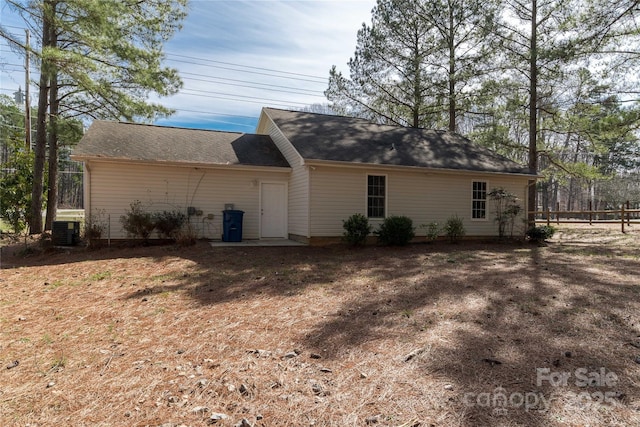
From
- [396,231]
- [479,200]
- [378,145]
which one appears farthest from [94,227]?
[479,200]

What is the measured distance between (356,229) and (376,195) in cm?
177

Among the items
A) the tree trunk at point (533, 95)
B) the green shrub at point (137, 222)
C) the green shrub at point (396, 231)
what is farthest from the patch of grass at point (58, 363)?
the tree trunk at point (533, 95)

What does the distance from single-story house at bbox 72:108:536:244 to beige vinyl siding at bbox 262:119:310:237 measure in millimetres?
33

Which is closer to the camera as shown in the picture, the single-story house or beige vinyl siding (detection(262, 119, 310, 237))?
the single-story house

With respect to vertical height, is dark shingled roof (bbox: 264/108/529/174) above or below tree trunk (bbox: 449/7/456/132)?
below

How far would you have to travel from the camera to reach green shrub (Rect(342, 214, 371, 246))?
10.3m

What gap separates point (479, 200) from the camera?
13023 mm

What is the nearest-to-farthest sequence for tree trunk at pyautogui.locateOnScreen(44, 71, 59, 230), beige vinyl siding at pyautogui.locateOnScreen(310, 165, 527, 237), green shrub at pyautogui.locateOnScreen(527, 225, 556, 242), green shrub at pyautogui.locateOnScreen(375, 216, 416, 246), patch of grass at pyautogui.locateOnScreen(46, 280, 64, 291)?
1. patch of grass at pyautogui.locateOnScreen(46, 280, 64, 291)
2. green shrub at pyautogui.locateOnScreen(375, 216, 416, 246)
3. beige vinyl siding at pyautogui.locateOnScreen(310, 165, 527, 237)
4. green shrub at pyautogui.locateOnScreen(527, 225, 556, 242)
5. tree trunk at pyautogui.locateOnScreen(44, 71, 59, 230)

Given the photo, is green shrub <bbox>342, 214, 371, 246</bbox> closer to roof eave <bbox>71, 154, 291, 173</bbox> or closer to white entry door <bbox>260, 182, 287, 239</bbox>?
white entry door <bbox>260, 182, 287, 239</bbox>

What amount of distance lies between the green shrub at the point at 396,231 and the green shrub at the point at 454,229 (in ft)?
6.00

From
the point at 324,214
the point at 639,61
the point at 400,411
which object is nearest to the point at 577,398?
the point at 400,411

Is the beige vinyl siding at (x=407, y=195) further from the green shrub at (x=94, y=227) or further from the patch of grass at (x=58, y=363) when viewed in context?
the patch of grass at (x=58, y=363)

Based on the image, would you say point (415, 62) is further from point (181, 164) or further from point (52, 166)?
point (52, 166)

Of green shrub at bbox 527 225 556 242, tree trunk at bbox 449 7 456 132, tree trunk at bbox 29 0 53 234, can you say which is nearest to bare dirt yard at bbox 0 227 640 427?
green shrub at bbox 527 225 556 242
